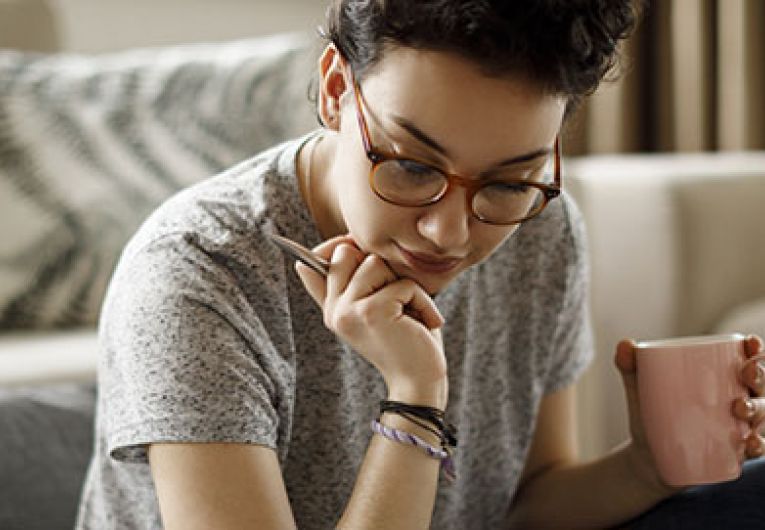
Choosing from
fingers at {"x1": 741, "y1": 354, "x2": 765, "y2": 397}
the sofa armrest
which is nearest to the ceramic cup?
fingers at {"x1": 741, "y1": 354, "x2": 765, "y2": 397}

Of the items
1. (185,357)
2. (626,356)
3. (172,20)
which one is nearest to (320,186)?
(185,357)

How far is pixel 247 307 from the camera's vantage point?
1.10 meters

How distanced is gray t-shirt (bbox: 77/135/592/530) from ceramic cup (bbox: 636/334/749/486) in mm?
212

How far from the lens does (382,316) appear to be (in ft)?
3.42

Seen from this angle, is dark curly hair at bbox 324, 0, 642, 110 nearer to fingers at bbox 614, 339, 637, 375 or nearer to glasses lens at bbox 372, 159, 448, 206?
glasses lens at bbox 372, 159, 448, 206

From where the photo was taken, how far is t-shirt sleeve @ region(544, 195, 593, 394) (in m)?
1.34

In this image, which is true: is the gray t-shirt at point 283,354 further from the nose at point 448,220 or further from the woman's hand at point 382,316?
the nose at point 448,220

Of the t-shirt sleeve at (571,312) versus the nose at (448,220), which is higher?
the nose at (448,220)

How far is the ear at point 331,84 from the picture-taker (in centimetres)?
106

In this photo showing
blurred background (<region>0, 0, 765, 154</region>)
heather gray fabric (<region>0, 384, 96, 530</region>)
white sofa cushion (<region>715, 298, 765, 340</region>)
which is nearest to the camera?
heather gray fabric (<region>0, 384, 96, 530</region>)

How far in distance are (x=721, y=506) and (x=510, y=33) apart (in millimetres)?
554

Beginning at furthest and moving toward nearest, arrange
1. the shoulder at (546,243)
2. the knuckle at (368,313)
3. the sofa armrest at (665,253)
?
the sofa armrest at (665,253), the shoulder at (546,243), the knuckle at (368,313)

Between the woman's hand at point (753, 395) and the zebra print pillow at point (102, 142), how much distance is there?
3.72 ft

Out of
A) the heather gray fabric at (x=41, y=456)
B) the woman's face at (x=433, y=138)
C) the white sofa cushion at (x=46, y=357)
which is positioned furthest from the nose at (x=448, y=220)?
the white sofa cushion at (x=46, y=357)
